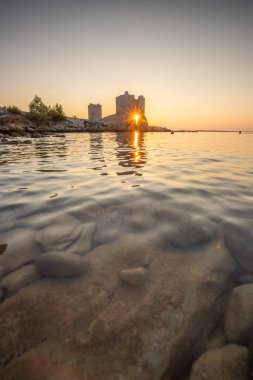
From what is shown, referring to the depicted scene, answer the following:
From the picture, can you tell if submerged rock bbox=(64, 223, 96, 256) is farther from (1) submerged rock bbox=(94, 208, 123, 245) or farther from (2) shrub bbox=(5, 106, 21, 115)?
(2) shrub bbox=(5, 106, 21, 115)

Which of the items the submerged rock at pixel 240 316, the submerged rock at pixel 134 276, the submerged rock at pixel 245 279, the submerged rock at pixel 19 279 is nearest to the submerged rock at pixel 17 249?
the submerged rock at pixel 19 279

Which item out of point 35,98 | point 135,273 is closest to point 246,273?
point 135,273

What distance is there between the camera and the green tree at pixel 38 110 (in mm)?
81250

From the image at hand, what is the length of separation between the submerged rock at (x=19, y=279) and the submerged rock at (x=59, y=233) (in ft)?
1.48

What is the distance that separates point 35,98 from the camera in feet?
273

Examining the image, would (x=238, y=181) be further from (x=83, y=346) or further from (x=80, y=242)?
(x=83, y=346)

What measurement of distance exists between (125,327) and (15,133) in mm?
44405

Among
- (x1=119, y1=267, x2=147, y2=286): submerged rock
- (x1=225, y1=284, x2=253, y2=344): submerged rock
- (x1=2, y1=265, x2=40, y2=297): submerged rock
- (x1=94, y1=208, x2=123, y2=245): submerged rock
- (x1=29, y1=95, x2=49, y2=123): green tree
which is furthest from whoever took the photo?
(x1=29, y1=95, x2=49, y2=123): green tree

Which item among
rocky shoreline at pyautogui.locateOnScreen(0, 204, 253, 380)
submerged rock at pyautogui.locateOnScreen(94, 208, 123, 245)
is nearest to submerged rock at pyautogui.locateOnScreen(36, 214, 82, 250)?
rocky shoreline at pyautogui.locateOnScreen(0, 204, 253, 380)

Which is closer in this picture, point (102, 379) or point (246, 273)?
point (102, 379)

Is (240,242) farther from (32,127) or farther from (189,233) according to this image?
(32,127)

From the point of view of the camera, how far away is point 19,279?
2.51m

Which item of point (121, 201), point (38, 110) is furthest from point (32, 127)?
point (121, 201)

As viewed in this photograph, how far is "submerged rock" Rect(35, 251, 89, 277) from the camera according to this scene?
2.59m
